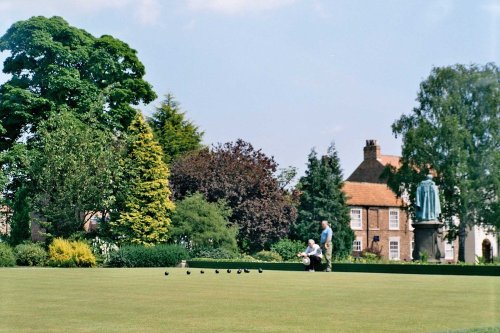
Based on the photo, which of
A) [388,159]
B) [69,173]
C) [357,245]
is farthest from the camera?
[388,159]

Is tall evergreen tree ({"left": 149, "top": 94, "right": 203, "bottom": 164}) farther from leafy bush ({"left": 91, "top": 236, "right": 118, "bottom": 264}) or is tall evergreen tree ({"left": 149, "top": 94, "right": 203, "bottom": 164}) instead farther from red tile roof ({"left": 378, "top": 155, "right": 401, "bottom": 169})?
leafy bush ({"left": 91, "top": 236, "right": 118, "bottom": 264})

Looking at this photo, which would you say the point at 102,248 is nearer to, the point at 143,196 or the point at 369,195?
the point at 143,196

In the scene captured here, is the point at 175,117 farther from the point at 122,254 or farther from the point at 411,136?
the point at 122,254

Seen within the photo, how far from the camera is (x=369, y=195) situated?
70375 millimetres

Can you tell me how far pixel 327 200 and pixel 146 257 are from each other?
19.8 metres

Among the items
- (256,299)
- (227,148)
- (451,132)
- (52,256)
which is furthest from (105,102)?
(256,299)

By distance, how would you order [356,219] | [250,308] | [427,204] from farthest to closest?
[356,219] < [427,204] < [250,308]

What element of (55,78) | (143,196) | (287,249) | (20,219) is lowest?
A: (287,249)

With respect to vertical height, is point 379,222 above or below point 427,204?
above

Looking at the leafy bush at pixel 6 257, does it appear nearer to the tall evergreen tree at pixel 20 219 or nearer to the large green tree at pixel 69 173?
the large green tree at pixel 69 173

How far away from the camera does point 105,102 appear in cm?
5191

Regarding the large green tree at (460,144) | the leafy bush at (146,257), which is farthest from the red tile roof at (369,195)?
the leafy bush at (146,257)

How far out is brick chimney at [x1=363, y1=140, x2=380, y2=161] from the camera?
76625 millimetres

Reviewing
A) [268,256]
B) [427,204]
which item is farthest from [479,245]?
[427,204]
